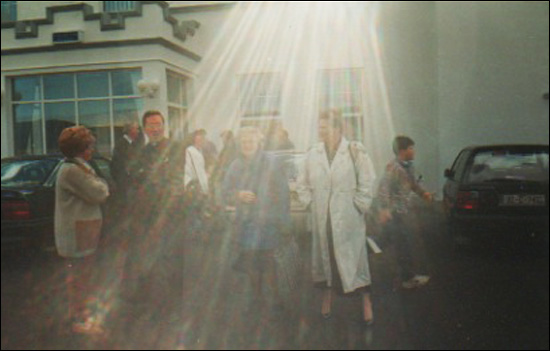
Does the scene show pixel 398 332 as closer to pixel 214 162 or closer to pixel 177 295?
pixel 177 295

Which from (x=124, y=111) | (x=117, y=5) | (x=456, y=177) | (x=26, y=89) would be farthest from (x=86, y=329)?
(x=117, y=5)

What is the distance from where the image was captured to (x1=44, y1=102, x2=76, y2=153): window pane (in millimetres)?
10648

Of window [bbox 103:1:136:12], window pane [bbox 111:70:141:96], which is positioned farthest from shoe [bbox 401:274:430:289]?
window [bbox 103:1:136:12]

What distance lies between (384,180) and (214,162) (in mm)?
4495

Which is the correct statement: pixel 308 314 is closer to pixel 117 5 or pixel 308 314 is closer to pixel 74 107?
pixel 74 107

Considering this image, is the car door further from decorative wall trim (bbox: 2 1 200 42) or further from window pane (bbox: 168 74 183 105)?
decorative wall trim (bbox: 2 1 200 42)

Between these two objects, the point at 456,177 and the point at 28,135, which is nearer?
the point at 456,177

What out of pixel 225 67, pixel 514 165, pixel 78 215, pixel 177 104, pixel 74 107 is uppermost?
pixel 225 67

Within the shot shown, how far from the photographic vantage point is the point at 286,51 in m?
11.8

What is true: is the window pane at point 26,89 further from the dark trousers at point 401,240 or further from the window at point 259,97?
the dark trousers at point 401,240

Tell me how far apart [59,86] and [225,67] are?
12.4 ft

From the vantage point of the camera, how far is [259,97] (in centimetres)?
1162

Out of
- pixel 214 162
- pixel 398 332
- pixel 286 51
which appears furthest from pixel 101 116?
pixel 398 332

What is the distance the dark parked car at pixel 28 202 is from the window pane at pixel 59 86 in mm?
5277
